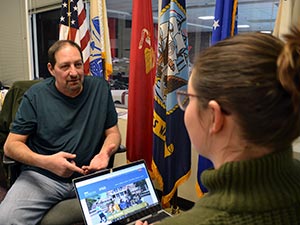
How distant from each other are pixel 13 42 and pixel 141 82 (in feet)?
8.38

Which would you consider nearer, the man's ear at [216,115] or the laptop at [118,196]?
the man's ear at [216,115]

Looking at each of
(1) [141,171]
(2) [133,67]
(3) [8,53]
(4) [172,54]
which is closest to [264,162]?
(1) [141,171]

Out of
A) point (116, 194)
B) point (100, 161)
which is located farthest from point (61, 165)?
point (116, 194)

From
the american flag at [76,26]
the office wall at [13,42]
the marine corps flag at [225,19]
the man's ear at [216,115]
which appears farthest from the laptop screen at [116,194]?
the office wall at [13,42]

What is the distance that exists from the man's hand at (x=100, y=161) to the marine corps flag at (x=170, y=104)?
0.37m

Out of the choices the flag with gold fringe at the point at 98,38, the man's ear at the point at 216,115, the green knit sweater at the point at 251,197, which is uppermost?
the flag with gold fringe at the point at 98,38

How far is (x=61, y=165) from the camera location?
1.53m

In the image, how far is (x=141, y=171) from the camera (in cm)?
162

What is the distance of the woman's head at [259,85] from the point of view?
54 cm

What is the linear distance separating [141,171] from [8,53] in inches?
124

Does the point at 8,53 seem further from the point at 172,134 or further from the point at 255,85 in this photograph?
the point at 255,85

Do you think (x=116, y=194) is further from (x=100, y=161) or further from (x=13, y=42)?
(x=13, y=42)

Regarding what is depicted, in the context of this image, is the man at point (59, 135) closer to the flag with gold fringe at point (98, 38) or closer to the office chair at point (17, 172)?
the office chair at point (17, 172)

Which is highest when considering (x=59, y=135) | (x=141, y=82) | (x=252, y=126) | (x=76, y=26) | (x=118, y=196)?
(x=76, y=26)
